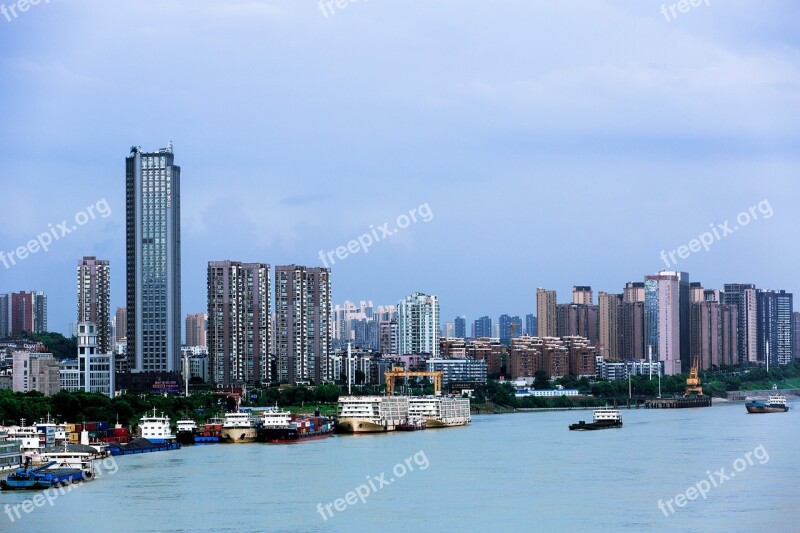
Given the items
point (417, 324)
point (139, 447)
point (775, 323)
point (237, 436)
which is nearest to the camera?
point (139, 447)

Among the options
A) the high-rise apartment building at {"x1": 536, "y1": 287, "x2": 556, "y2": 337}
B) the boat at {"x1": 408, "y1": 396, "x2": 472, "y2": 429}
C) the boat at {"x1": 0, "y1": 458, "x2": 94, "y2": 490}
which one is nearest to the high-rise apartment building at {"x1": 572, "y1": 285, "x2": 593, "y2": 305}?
the high-rise apartment building at {"x1": 536, "y1": 287, "x2": 556, "y2": 337}

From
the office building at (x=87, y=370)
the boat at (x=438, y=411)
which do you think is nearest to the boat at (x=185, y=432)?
the boat at (x=438, y=411)

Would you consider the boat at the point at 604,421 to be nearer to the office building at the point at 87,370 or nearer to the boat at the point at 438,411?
the boat at the point at 438,411

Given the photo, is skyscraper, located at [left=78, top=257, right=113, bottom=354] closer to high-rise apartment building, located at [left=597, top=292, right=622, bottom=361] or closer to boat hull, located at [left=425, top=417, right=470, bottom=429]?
boat hull, located at [left=425, top=417, right=470, bottom=429]

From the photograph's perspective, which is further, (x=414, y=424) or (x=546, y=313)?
(x=546, y=313)

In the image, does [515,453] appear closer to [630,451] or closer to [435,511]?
[630,451]

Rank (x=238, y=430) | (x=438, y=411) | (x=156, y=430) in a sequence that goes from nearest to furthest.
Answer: (x=156, y=430) → (x=238, y=430) → (x=438, y=411)

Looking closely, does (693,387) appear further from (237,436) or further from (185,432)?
(185,432)

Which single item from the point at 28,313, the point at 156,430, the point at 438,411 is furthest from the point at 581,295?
the point at 156,430
